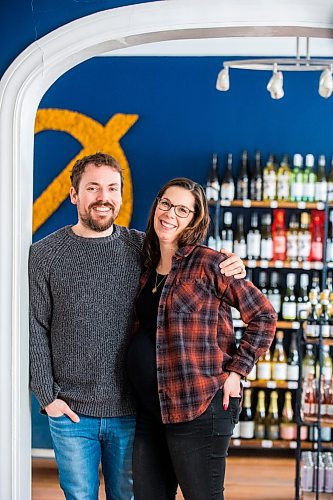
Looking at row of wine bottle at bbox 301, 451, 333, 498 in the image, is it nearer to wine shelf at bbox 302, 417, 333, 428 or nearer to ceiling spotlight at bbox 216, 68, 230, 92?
wine shelf at bbox 302, 417, 333, 428

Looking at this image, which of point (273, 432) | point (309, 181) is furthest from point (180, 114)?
point (273, 432)

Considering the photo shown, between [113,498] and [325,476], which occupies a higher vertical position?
[113,498]

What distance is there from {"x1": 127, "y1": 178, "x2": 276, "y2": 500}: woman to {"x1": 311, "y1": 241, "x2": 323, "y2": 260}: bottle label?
3364 millimetres

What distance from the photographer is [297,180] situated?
5.93 m

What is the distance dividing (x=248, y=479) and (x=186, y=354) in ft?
10.0

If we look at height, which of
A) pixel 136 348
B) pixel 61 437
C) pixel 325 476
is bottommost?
pixel 325 476

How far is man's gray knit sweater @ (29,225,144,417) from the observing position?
2678 mm

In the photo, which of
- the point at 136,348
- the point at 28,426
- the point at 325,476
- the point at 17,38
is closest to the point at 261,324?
the point at 136,348

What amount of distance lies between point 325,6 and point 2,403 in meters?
1.71

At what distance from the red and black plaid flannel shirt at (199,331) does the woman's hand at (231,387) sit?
20 millimetres

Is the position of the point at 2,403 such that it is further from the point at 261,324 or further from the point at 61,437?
the point at 261,324

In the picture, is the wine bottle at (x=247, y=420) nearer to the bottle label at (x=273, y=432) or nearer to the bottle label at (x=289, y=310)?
the bottle label at (x=273, y=432)

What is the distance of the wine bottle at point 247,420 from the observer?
595 centimetres

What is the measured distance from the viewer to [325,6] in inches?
101
